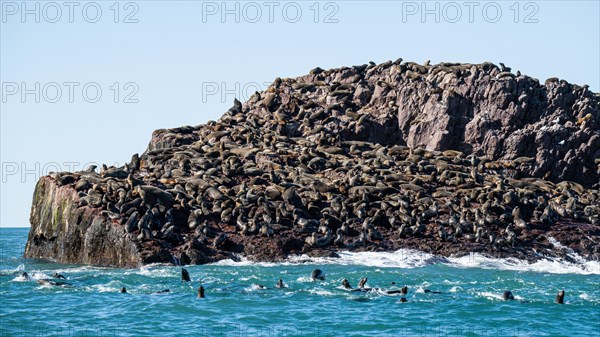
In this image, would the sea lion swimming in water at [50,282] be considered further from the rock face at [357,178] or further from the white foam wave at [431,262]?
the white foam wave at [431,262]

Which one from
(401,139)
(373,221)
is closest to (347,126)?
(401,139)

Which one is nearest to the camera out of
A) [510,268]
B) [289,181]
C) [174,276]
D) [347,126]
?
[174,276]

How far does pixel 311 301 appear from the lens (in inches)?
1194

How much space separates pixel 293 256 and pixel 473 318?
12.6 meters

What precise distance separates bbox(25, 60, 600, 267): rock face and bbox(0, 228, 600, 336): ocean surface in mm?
1758

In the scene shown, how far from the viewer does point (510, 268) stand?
127ft

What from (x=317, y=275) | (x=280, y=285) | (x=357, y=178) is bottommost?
(x=280, y=285)

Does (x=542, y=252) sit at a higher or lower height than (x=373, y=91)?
lower

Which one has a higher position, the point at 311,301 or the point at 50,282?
the point at 50,282

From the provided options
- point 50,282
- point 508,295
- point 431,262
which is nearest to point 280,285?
point 508,295

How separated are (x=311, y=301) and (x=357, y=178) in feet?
50.6

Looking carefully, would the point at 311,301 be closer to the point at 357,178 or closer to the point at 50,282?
the point at 50,282

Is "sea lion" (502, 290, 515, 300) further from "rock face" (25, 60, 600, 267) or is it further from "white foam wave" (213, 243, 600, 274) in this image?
"rock face" (25, 60, 600, 267)

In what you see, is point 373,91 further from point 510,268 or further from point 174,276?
point 174,276
